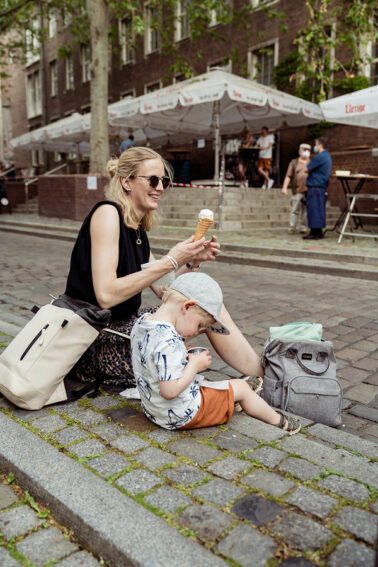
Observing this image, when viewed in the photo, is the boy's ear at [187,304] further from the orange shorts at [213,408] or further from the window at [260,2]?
the window at [260,2]

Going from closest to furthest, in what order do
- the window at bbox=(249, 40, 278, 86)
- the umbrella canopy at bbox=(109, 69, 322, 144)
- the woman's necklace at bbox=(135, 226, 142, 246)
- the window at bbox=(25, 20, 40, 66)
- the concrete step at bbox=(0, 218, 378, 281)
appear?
the woman's necklace at bbox=(135, 226, 142, 246)
the concrete step at bbox=(0, 218, 378, 281)
the umbrella canopy at bbox=(109, 69, 322, 144)
the window at bbox=(249, 40, 278, 86)
the window at bbox=(25, 20, 40, 66)

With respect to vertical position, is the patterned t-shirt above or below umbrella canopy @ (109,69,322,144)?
below

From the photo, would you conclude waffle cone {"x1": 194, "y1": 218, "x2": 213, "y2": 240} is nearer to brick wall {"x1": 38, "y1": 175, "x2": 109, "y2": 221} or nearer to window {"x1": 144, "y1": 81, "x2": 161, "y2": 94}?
brick wall {"x1": 38, "y1": 175, "x2": 109, "y2": 221}

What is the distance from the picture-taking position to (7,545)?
5.92ft

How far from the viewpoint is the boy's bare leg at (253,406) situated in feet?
8.52

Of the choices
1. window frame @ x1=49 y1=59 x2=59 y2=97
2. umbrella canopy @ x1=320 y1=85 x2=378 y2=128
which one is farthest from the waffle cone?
window frame @ x1=49 y1=59 x2=59 y2=97

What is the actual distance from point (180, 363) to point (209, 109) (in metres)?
16.0

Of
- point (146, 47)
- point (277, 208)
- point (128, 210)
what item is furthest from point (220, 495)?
point (146, 47)

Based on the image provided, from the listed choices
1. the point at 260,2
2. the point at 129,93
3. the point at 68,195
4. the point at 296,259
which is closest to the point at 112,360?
the point at 296,259

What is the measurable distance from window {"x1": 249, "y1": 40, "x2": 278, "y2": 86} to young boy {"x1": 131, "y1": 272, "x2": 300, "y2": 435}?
18869 mm

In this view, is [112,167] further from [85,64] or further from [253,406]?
[85,64]

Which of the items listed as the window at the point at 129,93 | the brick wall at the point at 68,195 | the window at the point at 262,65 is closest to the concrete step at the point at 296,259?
the brick wall at the point at 68,195

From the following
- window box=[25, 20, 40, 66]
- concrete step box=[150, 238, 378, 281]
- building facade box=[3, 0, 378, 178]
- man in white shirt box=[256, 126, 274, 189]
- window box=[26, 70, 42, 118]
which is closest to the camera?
concrete step box=[150, 238, 378, 281]

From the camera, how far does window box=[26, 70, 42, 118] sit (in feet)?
117
